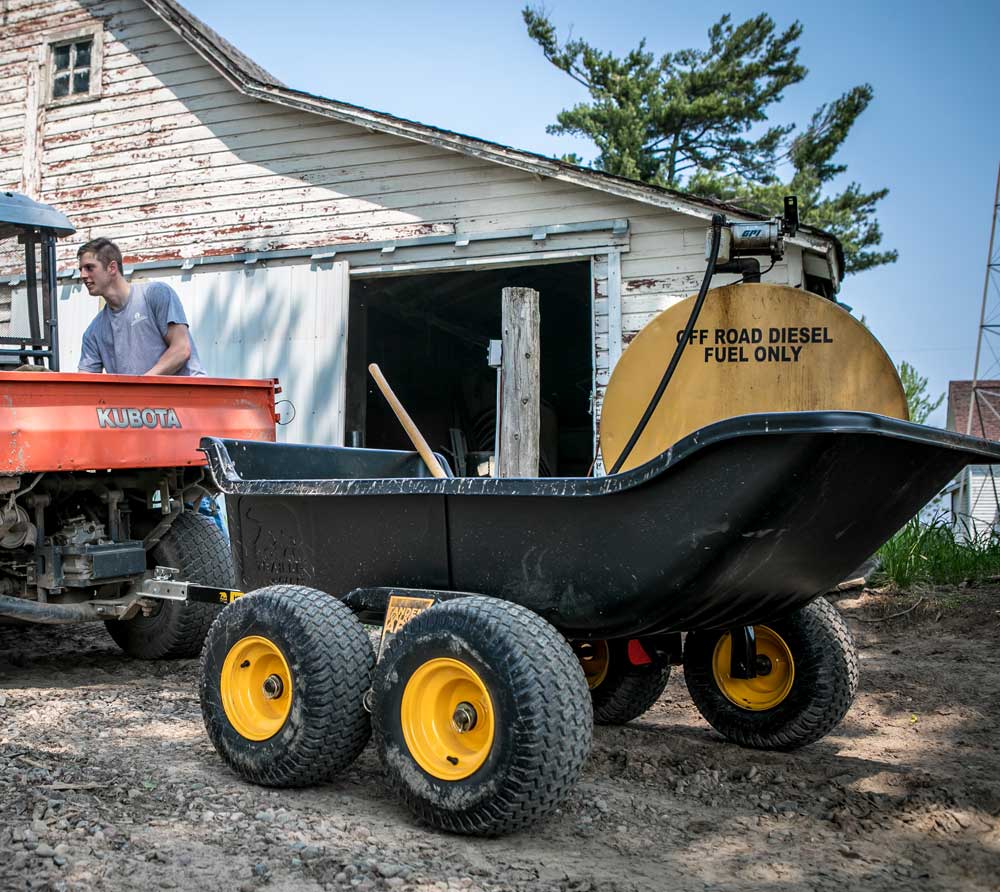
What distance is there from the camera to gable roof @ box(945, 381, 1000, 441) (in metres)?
27.6

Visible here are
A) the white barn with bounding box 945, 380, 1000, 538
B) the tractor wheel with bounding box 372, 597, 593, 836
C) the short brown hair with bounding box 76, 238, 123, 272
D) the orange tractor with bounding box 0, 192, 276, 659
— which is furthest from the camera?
the white barn with bounding box 945, 380, 1000, 538

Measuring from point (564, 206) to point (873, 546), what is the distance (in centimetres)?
574

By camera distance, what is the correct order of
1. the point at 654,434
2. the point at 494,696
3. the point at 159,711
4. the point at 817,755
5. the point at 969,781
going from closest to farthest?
the point at 494,696 < the point at 969,781 < the point at 817,755 < the point at 654,434 < the point at 159,711

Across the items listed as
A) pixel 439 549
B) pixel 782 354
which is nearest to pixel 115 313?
pixel 439 549

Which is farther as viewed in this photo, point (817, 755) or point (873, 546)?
point (817, 755)

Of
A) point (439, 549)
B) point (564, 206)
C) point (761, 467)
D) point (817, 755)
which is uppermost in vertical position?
point (564, 206)

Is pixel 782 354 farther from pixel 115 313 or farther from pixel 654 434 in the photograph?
pixel 115 313

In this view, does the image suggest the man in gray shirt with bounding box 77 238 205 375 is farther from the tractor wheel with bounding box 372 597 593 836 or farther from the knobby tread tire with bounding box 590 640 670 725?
the tractor wheel with bounding box 372 597 593 836

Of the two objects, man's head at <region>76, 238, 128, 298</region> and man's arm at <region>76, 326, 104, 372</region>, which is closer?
man's head at <region>76, 238, 128, 298</region>

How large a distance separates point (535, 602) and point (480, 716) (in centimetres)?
39

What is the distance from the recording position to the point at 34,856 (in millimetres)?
2480

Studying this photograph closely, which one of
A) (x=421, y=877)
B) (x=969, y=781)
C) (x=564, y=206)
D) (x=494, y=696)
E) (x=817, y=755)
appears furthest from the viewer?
(x=564, y=206)

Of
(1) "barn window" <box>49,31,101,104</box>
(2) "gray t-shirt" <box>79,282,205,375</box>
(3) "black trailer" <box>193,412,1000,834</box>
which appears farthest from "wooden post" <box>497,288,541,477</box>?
(1) "barn window" <box>49,31,101,104</box>

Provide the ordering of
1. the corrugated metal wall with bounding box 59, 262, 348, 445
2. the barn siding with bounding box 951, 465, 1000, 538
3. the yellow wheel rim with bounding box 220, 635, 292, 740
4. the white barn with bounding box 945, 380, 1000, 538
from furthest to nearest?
the white barn with bounding box 945, 380, 1000, 538
the barn siding with bounding box 951, 465, 1000, 538
the corrugated metal wall with bounding box 59, 262, 348, 445
the yellow wheel rim with bounding box 220, 635, 292, 740
